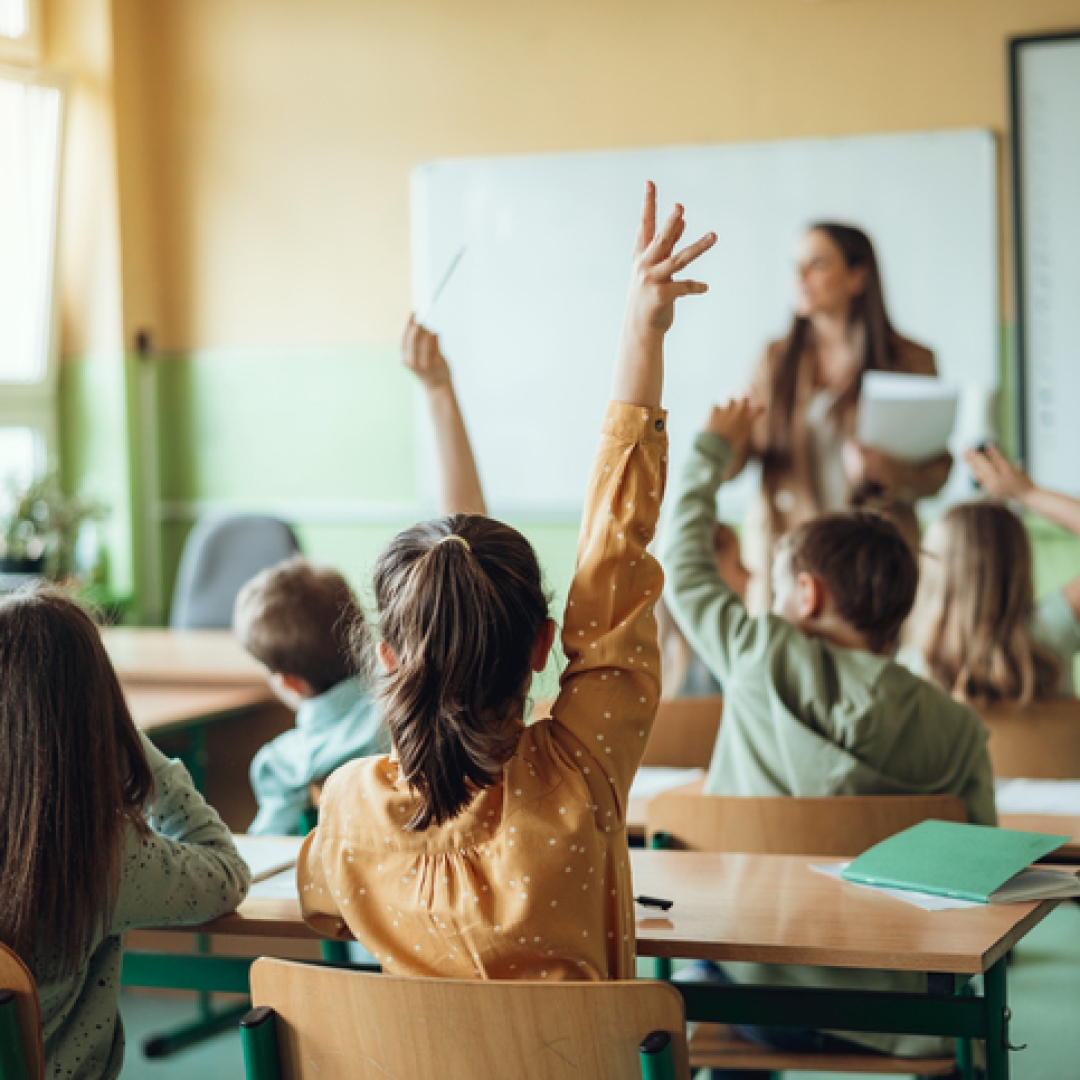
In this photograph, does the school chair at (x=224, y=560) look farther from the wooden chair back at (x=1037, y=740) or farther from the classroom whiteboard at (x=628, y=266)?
the wooden chair back at (x=1037, y=740)

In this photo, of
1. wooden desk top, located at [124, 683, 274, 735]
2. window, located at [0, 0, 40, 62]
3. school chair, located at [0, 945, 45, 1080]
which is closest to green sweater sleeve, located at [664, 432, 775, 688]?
school chair, located at [0, 945, 45, 1080]

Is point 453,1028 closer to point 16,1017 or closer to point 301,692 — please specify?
point 16,1017

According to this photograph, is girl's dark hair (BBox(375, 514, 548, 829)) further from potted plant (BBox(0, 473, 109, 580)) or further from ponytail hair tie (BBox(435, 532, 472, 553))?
potted plant (BBox(0, 473, 109, 580))

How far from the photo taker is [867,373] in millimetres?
4773

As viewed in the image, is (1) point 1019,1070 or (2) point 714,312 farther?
(2) point 714,312

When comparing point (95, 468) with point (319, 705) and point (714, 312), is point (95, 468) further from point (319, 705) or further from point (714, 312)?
point (319, 705)

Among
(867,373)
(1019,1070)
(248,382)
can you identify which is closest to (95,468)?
(248,382)

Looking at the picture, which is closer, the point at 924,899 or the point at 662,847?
the point at 924,899

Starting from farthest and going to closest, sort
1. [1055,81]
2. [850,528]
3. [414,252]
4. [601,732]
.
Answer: [414,252] → [1055,81] → [850,528] → [601,732]

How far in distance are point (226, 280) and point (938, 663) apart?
357 cm

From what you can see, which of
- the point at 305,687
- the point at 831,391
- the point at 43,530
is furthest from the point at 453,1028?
the point at 43,530

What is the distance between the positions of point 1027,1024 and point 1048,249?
251cm

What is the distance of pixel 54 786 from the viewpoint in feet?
4.85

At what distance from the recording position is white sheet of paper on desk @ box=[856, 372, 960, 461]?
473 centimetres
